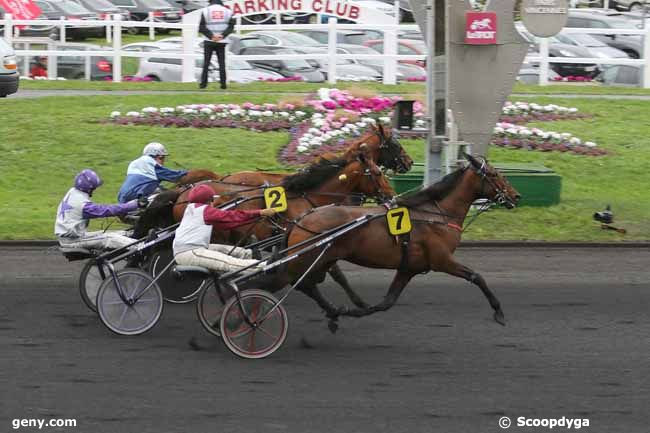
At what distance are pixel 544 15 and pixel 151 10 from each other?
28.3 metres

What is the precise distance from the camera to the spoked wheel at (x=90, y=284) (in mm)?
10555

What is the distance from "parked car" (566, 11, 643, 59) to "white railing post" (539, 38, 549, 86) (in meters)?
9.54

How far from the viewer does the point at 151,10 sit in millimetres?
41469

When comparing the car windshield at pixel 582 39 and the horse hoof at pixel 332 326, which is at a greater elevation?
the car windshield at pixel 582 39

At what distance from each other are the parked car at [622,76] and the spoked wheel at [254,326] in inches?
725

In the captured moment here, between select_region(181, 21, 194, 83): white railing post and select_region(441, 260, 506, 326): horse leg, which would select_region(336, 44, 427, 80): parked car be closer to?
select_region(181, 21, 194, 83): white railing post

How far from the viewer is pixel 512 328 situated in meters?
10.4

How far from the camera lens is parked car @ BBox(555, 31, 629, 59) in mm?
30609

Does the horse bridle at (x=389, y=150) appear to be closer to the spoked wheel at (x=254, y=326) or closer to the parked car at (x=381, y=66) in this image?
the spoked wheel at (x=254, y=326)

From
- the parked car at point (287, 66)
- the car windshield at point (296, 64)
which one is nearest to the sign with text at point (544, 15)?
the parked car at point (287, 66)

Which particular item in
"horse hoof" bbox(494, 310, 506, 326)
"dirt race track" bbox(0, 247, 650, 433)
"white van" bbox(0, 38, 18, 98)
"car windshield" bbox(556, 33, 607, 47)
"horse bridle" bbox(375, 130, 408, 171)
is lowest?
"dirt race track" bbox(0, 247, 650, 433)

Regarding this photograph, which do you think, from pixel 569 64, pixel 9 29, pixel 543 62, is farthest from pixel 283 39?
pixel 543 62

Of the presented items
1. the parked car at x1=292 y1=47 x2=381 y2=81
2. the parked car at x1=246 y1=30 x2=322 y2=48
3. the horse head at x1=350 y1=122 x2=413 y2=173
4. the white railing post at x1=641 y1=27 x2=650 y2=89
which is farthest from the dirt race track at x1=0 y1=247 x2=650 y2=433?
the parked car at x1=246 y1=30 x2=322 y2=48

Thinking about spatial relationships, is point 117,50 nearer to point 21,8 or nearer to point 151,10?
point 21,8
